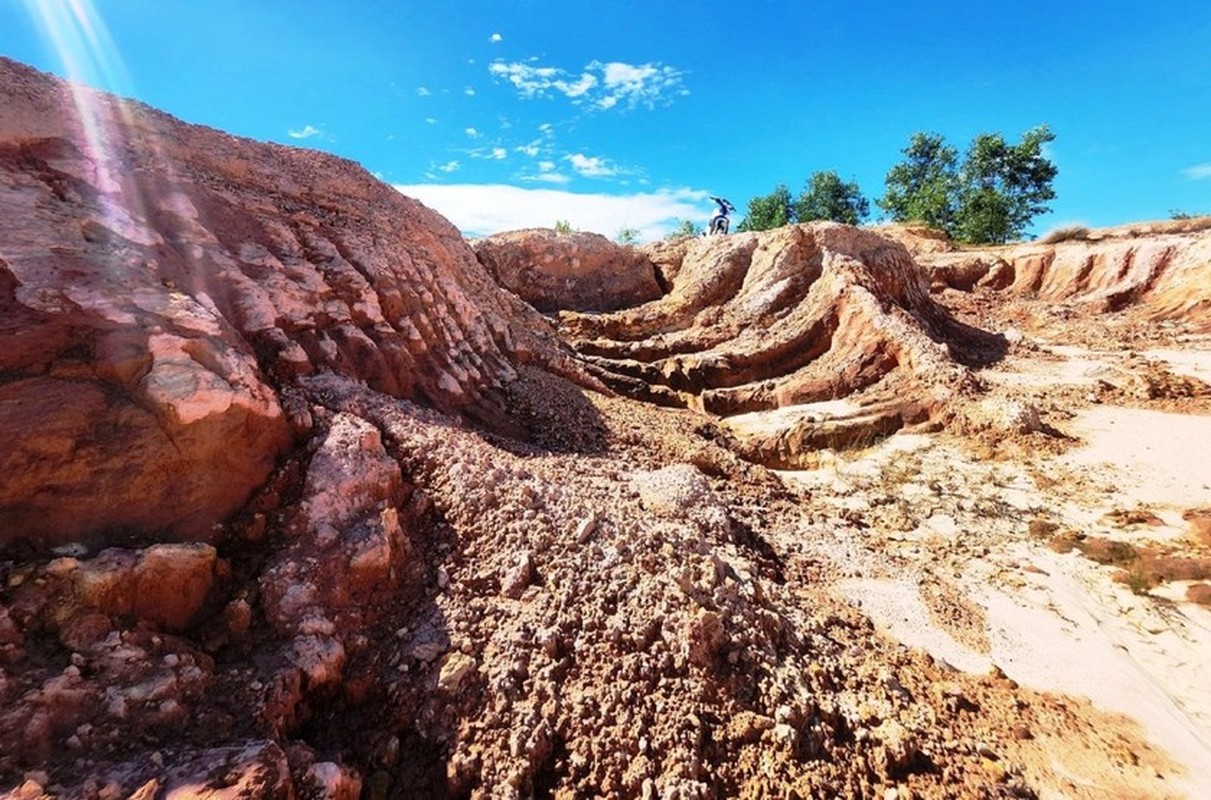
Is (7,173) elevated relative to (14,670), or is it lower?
elevated

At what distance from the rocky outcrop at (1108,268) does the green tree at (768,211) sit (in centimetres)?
1644

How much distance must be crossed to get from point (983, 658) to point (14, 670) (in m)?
6.27

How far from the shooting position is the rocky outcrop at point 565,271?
1611 cm

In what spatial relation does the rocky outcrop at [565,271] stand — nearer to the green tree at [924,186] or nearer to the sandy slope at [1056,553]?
the sandy slope at [1056,553]

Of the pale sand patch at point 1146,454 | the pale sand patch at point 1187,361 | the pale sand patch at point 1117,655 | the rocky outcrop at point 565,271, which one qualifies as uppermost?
the rocky outcrop at point 565,271

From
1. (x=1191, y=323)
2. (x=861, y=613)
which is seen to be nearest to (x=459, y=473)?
(x=861, y=613)

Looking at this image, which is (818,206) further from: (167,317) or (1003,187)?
(167,317)

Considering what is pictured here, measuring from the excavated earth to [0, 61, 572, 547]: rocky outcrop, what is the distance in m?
0.03

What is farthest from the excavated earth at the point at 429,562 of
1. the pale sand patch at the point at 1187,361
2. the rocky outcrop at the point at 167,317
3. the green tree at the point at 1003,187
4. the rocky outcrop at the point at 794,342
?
the green tree at the point at 1003,187

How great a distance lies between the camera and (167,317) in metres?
3.90

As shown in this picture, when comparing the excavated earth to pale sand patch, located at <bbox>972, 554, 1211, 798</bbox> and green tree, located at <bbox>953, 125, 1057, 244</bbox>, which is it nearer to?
pale sand patch, located at <bbox>972, 554, 1211, 798</bbox>

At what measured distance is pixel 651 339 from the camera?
43.8 feet

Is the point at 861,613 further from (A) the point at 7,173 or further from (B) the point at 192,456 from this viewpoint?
(A) the point at 7,173

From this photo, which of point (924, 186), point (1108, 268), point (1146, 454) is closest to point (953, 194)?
point (924, 186)
